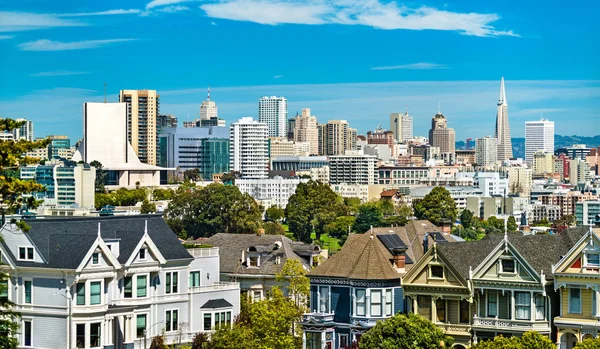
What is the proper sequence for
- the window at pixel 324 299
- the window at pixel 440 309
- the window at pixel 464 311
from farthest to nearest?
the window at pixel 324 299, the window at pixel 440 309, the window at pixel 464 311

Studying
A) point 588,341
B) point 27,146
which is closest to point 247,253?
point 588,341

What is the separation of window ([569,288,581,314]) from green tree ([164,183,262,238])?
119 metres

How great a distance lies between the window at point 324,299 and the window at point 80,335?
10.4m

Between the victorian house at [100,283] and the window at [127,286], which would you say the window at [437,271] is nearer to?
the victorian house at [100,283]

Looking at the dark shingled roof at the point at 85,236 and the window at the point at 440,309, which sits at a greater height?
the dark shingled roof at the point at 85,236

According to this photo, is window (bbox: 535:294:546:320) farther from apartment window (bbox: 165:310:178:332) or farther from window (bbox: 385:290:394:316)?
apartment window (bbox: 165:310:178:332)

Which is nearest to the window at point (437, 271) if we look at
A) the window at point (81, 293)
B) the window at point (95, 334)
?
the window at point (95, 334)

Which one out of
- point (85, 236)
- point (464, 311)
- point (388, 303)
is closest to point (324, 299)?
point (388, 303)

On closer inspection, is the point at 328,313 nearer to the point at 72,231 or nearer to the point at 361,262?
the point at 361,262

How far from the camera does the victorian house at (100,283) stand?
61438 mm

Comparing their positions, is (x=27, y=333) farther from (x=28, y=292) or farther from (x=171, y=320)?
(x=171, y=320)

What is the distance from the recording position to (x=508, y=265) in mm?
53906

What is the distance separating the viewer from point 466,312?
55.2 metres

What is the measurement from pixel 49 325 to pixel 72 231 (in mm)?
5083
